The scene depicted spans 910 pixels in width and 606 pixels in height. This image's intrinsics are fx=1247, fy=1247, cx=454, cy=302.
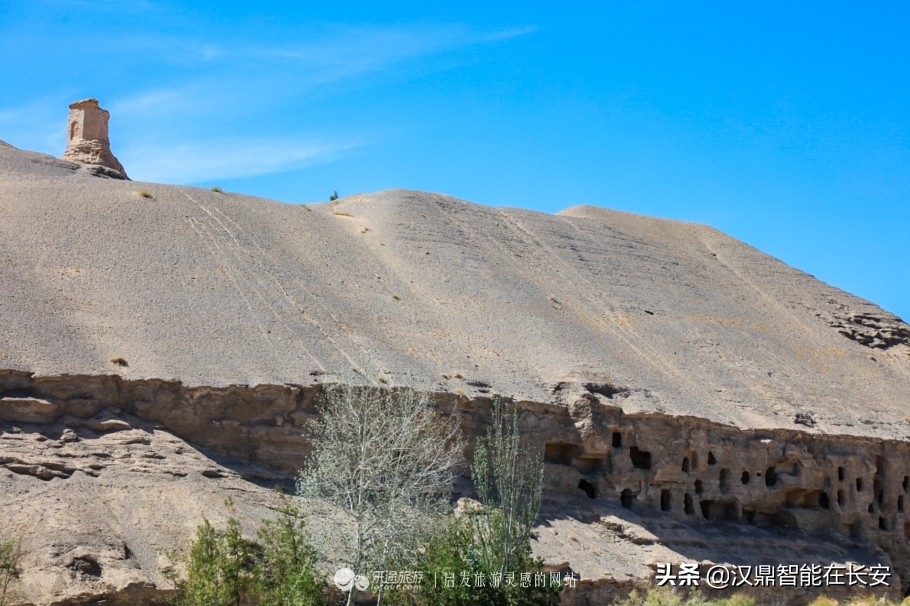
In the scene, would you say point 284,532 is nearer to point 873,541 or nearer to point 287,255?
point 287,255

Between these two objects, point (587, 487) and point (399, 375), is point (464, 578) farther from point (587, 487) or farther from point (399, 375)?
point (587, 487)

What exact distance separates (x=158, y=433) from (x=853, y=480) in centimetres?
2347

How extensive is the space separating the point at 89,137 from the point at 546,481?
22404 mm

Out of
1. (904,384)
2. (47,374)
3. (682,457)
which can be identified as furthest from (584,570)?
(904,384)

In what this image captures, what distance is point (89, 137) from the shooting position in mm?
45938

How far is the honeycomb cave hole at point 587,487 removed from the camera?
35969mm

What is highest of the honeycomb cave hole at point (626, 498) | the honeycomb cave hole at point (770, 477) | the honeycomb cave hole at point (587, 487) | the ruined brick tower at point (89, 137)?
the ruined brick tower at point (89, 137)

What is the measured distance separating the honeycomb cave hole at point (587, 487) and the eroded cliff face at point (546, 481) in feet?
0.23

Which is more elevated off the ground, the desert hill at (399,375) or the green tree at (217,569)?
the desert hill at (399,375)

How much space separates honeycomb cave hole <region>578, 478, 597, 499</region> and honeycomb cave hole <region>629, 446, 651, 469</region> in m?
1.74

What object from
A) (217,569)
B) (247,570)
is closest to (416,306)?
(247,570)

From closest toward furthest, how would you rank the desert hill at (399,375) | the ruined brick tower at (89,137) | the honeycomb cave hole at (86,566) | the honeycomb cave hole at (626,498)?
the honeycomb cave hole at (86,566), the desert hill at (399,375), the honeycomb cave hole at (626,498), the ruined brick tower at (89,137)

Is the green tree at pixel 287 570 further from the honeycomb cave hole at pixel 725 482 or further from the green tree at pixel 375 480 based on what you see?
the honeycomb cave hole at pixel 725 482

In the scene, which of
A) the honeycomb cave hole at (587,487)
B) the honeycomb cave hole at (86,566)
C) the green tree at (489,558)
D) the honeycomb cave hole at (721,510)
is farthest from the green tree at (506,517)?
the honeycomb cave hole at (721,510)
